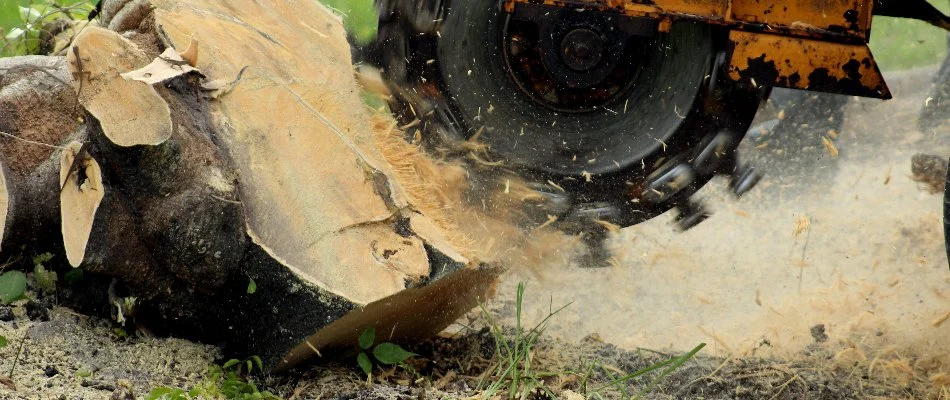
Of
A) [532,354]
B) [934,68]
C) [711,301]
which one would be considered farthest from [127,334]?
[934,68]

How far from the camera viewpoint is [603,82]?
9.61ft

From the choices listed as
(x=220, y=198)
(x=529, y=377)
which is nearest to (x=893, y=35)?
(x=529, y=377)

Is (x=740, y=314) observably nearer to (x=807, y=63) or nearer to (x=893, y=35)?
Result: (x=807, y=63)

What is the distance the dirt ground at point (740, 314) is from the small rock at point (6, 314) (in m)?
0.03

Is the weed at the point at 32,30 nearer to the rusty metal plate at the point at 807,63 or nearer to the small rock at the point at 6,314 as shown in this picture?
the small rock at the point at 6,314

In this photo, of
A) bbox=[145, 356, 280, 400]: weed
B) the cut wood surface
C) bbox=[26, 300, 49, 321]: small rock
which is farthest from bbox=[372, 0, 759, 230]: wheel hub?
bbox=[26, 300, 49, 321]: small rock

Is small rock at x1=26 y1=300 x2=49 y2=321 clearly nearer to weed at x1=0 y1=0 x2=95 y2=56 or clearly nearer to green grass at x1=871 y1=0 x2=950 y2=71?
weed at x1=0 y1=0 x2=95 y2=56

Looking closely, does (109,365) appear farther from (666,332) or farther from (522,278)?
(666,332)

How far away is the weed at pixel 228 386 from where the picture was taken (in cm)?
217

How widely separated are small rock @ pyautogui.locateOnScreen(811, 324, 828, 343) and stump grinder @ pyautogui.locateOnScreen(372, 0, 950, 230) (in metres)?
0.59

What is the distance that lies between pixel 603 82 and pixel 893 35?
2813mm

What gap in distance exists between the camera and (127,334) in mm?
2504

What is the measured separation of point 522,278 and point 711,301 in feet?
2.66

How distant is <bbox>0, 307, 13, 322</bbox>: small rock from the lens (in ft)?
7.94
